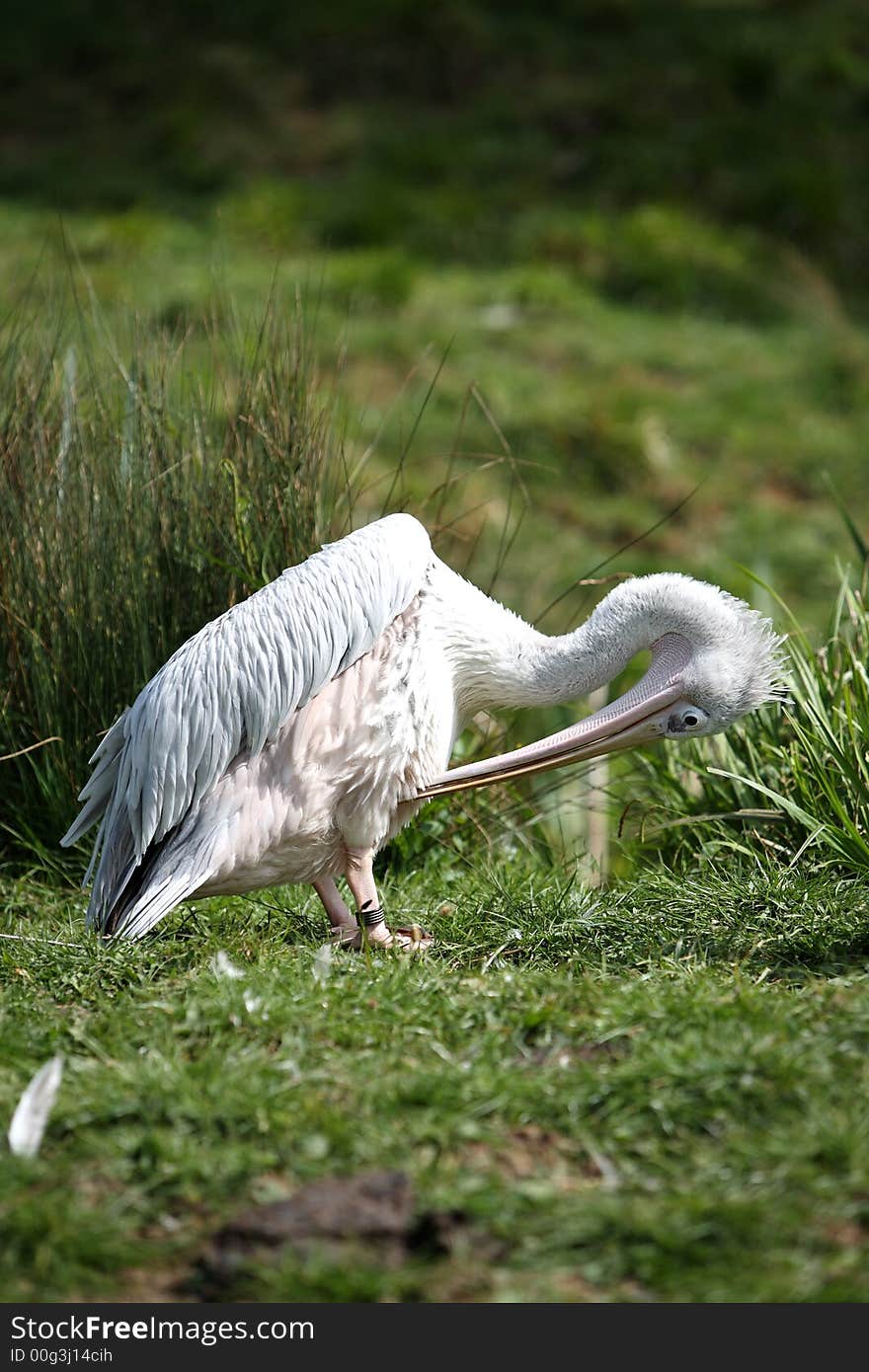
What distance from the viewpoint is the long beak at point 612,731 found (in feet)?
14.4

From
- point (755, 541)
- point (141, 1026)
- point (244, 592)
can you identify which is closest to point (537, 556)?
point (755, 541)

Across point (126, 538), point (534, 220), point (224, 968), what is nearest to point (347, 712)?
point (224, 968)

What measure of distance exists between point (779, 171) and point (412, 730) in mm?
9667

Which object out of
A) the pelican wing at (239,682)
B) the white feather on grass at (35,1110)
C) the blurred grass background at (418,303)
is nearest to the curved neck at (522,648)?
the pelican wing at (239,682)

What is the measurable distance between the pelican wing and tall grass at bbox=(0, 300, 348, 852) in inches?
35.1

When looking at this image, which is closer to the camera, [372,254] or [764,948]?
[764,948]

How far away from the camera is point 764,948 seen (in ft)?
13.3

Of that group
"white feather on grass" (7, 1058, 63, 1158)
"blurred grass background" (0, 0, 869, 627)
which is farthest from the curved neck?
"blurred grass background" (0, 0, 869, 627)

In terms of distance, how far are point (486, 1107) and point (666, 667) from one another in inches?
66.5

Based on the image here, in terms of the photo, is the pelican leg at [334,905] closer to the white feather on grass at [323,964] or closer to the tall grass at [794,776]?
the white feather on grass at [323,964]

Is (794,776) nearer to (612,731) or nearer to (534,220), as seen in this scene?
(612,731)

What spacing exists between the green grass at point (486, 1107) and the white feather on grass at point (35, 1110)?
33 mm

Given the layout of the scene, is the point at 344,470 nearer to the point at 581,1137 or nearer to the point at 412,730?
the point at 412,730

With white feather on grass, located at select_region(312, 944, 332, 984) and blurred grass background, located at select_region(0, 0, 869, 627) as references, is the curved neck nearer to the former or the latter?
white feather on grass, located at select_region(312, 944, 332, 984)
